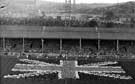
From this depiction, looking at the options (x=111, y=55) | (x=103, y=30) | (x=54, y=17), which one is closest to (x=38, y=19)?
(x=54, y=17)

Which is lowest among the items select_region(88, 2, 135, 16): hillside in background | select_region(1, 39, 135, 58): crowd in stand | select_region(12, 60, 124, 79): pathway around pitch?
select_region(12, 60, 124, 79): pathway around pitch

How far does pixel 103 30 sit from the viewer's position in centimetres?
1452

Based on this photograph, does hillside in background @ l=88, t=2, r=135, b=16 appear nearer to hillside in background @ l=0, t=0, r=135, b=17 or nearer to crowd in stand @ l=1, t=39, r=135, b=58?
hillside in background @ l=0, t=0, r=135, b=17

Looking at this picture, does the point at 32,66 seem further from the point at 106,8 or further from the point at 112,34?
the point at 106,8

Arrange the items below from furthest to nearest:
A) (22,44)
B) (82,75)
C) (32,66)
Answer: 1. (22,44)
2. (32,66)
3. (82,75)

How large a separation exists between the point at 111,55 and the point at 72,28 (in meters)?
2.95

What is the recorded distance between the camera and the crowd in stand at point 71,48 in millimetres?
13508

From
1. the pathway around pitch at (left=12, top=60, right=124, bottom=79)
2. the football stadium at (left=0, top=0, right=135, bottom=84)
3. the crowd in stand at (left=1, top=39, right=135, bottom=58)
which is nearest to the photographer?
the football stadium at (left=0, top=0, right=135, bottom=84)

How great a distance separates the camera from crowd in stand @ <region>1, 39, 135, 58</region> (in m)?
13.5

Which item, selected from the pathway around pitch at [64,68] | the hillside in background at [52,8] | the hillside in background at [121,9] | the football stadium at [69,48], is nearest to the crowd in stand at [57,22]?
the football stadium at [69,48]

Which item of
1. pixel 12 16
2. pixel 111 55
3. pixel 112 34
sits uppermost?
pixel 12 16

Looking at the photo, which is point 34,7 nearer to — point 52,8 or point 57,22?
point 52,8

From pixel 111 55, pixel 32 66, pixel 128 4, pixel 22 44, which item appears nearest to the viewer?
pixel 32 66

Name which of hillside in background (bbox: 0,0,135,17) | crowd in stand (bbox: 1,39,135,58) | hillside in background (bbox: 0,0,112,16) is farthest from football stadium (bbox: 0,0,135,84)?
hillside in background (bbox: 0,0,112,16)
